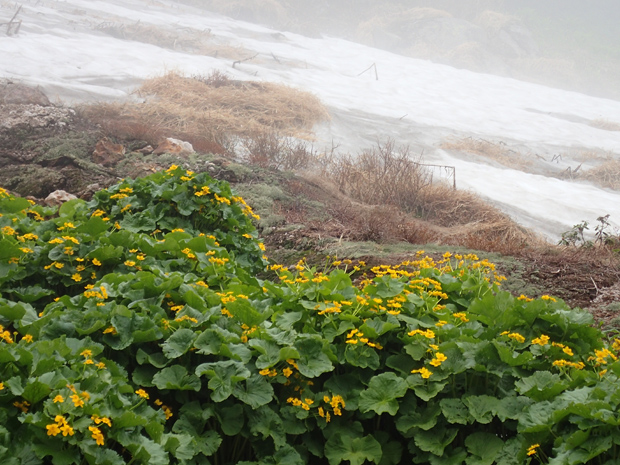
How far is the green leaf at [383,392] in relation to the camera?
1755 millimetres

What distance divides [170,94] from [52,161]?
537cm

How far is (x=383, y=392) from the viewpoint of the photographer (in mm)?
1798

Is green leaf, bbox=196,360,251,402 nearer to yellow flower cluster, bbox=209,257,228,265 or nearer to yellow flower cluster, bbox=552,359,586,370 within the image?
yellow flower cluster, bbox=209,257,228,265

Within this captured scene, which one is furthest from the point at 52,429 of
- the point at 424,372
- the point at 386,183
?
the point at 386,183

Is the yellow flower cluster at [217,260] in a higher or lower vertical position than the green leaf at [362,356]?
higher

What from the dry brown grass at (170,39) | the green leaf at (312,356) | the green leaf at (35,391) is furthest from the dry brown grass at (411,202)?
the dry brown grass at (170,39)

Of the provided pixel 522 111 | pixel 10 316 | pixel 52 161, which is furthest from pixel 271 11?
pixel 10 316

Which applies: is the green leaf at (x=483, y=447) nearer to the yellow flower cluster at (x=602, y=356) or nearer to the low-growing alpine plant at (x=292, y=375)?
the low-growing alpine plant at (x=292, y=375)

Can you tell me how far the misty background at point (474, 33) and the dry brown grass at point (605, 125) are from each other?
1141 cm

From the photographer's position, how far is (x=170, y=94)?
11031mm

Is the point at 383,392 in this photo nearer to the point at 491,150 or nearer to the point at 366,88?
the point at 491,150

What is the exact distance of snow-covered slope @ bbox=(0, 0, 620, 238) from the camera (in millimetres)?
10906

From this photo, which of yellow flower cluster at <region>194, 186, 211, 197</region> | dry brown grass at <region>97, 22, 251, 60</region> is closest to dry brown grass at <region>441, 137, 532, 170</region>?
dry brown grass at <region>97, 22, 251, 60</region>

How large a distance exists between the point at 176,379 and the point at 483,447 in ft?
3.22
